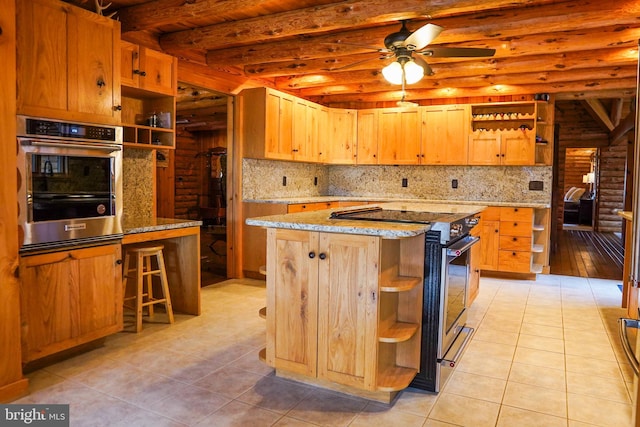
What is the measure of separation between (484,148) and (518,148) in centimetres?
42

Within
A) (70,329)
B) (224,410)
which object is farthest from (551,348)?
(70,329)

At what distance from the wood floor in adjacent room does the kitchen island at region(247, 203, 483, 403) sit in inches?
175

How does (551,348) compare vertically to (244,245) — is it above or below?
below

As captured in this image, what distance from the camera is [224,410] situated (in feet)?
7.64

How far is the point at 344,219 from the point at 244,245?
2.92 meters

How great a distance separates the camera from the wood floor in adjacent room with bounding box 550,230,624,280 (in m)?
6.15

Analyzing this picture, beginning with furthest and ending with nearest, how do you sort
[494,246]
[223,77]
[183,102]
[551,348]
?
[183,102] → [494,246] → [223,77] → [551,348]

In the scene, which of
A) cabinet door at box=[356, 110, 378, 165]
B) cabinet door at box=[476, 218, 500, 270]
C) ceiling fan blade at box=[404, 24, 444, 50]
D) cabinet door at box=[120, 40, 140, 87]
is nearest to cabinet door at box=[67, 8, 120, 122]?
cabinet door at box=[120, 40, 140, 87]

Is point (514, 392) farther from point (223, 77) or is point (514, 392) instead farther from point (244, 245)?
point (223, 77)

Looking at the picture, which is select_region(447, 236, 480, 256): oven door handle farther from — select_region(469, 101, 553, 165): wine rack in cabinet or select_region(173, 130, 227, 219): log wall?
select_region(173, 130, 227, 219): log wall

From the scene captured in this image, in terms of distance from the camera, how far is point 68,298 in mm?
2781

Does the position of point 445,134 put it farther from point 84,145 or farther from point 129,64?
point 84,145

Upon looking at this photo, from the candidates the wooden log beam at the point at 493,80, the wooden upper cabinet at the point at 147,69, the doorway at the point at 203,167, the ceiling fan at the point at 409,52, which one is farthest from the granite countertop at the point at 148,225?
the doorway at the point at 203,167

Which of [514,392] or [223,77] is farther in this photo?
[223,77]
